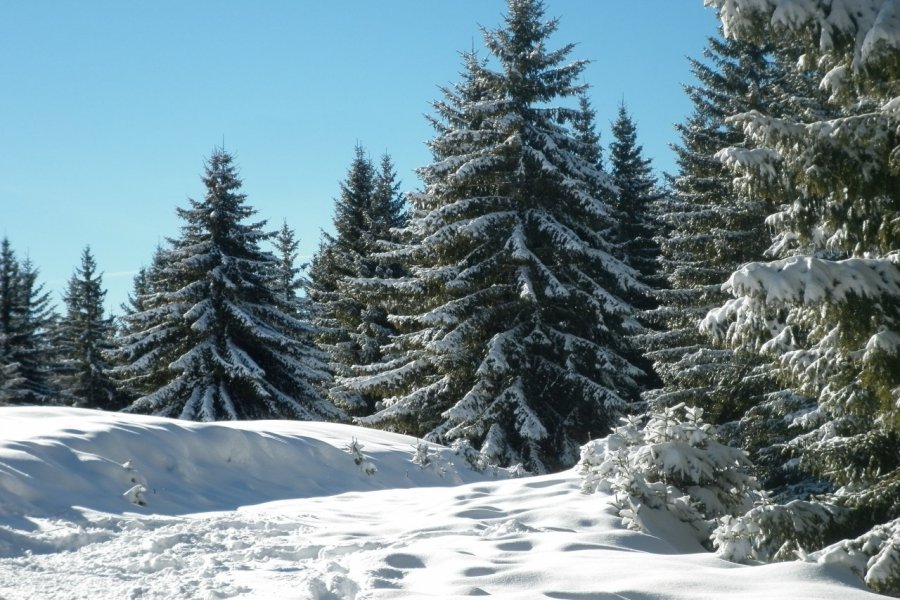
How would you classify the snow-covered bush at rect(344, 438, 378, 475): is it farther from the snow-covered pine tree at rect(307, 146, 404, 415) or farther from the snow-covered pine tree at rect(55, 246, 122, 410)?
the snow-covered pine tree at rect(55, 246, 122, 410)

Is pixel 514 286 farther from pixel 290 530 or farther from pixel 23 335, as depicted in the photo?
pixel 23 335

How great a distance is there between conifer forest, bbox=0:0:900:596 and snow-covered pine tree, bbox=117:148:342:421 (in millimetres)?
81

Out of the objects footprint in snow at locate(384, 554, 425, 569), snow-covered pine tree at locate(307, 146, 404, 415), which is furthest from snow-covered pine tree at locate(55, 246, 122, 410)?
footprint in snow at locate(384, 554, 425, 569)

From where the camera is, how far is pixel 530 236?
1656cm

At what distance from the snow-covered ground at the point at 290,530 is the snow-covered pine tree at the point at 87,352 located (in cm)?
2550

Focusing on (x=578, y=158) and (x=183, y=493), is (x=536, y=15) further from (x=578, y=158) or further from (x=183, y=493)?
(x=183, y=493)

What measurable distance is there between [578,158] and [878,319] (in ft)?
42.0

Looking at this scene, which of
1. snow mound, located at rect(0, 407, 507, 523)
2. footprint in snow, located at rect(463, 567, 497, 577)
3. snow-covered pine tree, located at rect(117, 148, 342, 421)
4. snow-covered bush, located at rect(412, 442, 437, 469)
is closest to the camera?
footprint in snow, located at rect(463, 567, 497, 577)

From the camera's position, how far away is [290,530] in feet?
18.6

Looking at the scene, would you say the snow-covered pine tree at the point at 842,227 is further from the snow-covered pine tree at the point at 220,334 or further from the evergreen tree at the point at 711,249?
the snow-covered pine tree at the point at 220,334

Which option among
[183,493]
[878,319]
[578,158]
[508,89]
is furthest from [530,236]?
[878,319]

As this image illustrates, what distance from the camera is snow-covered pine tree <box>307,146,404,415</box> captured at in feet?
77.3

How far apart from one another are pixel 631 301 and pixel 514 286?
6731 mm

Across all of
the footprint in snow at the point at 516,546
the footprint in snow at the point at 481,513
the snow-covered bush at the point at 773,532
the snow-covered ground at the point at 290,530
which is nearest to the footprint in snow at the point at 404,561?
the snow-covered ground at the point at 290,530
